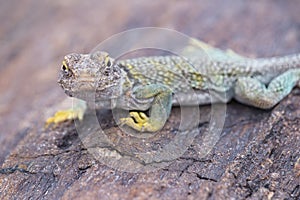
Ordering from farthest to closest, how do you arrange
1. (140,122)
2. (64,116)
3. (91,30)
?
1. (91,30)
2. (64,116)
3. (140,122)

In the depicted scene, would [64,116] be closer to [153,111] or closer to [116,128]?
[116,128]

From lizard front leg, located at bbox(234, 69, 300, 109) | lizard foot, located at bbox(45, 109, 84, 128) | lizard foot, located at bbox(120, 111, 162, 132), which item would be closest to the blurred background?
Answer: lizard foot, located at bbox(45, 109, 84, 128)

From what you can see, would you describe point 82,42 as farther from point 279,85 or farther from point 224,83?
point 279,85

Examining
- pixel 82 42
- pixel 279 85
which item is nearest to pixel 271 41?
pixel 279 85

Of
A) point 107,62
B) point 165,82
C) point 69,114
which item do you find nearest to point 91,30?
point 69,114

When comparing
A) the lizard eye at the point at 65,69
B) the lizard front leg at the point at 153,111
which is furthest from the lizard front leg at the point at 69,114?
the lizard eye at the point at 65,69

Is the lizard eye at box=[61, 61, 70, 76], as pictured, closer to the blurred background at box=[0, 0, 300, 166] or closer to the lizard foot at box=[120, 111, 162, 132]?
the lizard foot at box=[120, 111, 162, 132]
